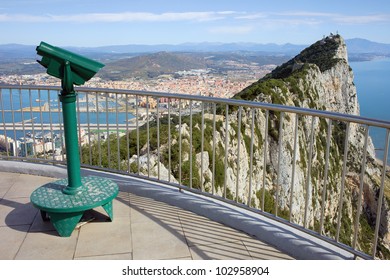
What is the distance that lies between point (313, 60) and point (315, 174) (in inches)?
919

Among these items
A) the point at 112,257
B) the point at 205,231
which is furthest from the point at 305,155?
the point at 112,257

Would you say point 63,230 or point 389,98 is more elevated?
point 63,230

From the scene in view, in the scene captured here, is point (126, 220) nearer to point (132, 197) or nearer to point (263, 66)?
point (132, 197)

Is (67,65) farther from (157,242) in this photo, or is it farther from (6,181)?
(6,181)

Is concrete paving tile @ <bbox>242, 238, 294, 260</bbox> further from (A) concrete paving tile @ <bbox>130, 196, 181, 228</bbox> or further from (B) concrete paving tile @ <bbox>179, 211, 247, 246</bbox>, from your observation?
(A) concrete paving tile @ <bbox>130, 196, 181, 228</bbox>

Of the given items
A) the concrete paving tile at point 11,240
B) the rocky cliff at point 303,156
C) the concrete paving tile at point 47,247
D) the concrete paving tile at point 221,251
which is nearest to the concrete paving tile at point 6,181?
the concrete paving tile at point 11,240

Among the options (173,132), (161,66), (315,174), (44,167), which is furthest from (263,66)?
(44,167)

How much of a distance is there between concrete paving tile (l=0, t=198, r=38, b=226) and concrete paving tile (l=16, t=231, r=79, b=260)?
32cm

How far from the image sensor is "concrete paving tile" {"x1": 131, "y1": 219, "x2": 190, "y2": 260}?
9.45ft

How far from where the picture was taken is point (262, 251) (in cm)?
298

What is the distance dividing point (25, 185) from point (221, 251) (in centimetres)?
271

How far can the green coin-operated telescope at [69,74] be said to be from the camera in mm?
2932

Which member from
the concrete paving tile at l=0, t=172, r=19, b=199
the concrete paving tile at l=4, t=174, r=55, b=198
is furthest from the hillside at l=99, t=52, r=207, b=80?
the concrete paving tile at l=4, t=174, r=55, b=198

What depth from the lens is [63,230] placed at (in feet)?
10.2
